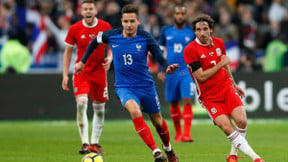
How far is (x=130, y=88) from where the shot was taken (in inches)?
476

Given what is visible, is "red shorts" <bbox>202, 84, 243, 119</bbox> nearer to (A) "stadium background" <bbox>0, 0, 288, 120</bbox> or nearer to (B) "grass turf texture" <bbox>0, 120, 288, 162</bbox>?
(B) "grass turf texture" <bbox>0, 120, 288, 162</bbox>

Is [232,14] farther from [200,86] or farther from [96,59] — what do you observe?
[200,86]

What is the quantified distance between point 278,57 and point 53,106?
779 centimetres

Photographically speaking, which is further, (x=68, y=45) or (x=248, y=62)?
(x=248, y=62)

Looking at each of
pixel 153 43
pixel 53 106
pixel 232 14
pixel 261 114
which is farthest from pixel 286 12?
pixel 153 43

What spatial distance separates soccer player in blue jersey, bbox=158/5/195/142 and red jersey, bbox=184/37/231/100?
15.8 ft

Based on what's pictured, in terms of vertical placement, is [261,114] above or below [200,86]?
below

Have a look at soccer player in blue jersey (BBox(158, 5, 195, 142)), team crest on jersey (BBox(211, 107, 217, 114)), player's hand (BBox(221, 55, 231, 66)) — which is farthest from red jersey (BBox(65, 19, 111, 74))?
player's hand (BBox(221, 55, 231, 66))

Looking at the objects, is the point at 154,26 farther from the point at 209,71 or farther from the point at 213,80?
the point at 209,71

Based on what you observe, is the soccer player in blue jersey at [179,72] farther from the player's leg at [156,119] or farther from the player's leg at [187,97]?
the player's leg at [156,119]

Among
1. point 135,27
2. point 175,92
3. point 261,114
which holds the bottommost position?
point 261,114

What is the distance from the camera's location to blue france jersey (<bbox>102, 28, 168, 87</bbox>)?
12.1 meters

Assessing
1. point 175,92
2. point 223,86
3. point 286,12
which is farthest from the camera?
point 286,12

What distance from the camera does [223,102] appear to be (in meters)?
11.9
